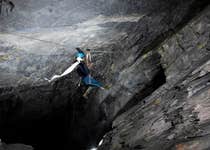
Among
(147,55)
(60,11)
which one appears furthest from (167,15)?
(60,11)

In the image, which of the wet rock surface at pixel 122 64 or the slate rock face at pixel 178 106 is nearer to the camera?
the slate rock face at pixel 178 106

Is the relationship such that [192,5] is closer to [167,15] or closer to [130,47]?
[167,15]

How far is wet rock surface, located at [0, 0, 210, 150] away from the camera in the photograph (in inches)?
381

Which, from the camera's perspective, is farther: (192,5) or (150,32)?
(150,32)

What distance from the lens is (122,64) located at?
48.4ft

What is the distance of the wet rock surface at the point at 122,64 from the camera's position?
9.67m

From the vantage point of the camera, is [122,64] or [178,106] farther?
[122,64]

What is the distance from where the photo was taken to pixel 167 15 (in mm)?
12664

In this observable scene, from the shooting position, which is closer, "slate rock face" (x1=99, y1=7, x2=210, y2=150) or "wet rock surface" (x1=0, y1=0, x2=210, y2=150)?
"slate rock face" (x1=99, y1=7, x2=210, y2=150)

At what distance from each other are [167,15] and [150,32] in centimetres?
127

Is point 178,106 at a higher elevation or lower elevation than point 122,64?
lower

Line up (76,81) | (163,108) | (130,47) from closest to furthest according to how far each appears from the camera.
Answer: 1. (163,108)
2. (130,47)
3. (76,81)

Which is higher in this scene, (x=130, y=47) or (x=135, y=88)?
(x=130, y=47)

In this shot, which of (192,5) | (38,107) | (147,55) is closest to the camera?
(192,5)
